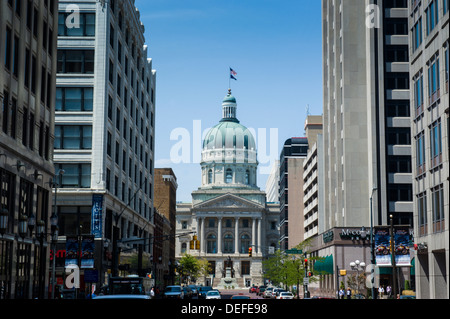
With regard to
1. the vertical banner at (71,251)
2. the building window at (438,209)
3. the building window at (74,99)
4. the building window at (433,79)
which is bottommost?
the vertical banner at (71,251)

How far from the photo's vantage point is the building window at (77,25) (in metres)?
64.8

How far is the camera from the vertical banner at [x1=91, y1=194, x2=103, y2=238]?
62.4 m

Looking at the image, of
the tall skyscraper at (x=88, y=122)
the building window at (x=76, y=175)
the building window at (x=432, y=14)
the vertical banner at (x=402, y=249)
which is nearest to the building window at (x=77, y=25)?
the tall skyscraper at (x=88, y=122)

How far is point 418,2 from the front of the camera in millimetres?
42312

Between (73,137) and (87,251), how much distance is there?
39.5 feet

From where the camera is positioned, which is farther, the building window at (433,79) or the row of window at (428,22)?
the building window at (433,79)

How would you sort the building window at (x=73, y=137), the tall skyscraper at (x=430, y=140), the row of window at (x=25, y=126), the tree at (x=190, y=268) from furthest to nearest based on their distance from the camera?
1. the tree at (x=190, y=268)
2. the building window at (x=73, y=137)
3. the tall skyscraper at (x=430, y=140)
4. the row of window at (x=25, y=126)

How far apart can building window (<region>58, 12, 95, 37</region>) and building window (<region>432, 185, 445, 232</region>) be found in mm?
37979

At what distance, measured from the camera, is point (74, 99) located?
64812 mm

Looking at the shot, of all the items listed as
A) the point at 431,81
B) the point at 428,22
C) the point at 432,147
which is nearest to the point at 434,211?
the point at 432,147

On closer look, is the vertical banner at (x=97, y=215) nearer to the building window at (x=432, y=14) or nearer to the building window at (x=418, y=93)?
the building window at (x=418, y=93)

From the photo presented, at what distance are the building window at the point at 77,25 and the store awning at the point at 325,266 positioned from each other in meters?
40.5

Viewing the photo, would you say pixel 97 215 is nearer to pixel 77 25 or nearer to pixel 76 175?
pixel 76 175
